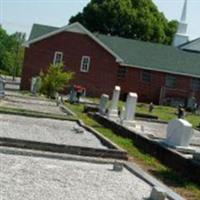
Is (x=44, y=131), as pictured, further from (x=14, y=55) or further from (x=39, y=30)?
(x=14, y=55)

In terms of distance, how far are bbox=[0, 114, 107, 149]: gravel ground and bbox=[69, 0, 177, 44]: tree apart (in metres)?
56.0

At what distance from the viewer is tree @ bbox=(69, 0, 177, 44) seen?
77938mm

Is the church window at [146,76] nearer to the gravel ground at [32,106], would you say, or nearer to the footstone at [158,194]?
the gravel ground at [32,106]

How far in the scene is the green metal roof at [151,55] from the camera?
56222mm

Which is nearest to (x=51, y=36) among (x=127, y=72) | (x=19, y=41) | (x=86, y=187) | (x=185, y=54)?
(x=127, y=72)

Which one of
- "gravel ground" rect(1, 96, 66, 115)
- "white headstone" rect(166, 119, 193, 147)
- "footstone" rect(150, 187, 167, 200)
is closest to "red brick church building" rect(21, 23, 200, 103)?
"gravel ground" rect(1, 96, 66, 115)

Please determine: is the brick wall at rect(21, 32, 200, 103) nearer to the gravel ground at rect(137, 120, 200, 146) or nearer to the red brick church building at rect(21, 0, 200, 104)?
the red brick church building at rect(21, 0, 200, 104)

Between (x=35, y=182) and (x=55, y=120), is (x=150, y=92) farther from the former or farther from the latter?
(x=35, y=182)

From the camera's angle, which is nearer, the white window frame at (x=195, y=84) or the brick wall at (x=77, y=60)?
the brick wall at (x=77, y=60)

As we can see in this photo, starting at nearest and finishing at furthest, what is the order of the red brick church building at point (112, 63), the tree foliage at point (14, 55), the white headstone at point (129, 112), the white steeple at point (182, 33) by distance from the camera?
the white headstone at point (129, 112) → the red brick church building at point (112, 63) → the white steeple at point (182, 33) → the tree foliage at point (14, 55)

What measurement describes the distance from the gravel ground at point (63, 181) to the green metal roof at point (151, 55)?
42.3 metres

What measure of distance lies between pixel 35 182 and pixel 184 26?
62187 mm

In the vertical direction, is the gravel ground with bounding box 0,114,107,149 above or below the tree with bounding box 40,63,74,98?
below

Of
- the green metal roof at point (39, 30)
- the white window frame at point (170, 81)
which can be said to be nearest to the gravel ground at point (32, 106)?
the green metal roof at point (39, 30)
